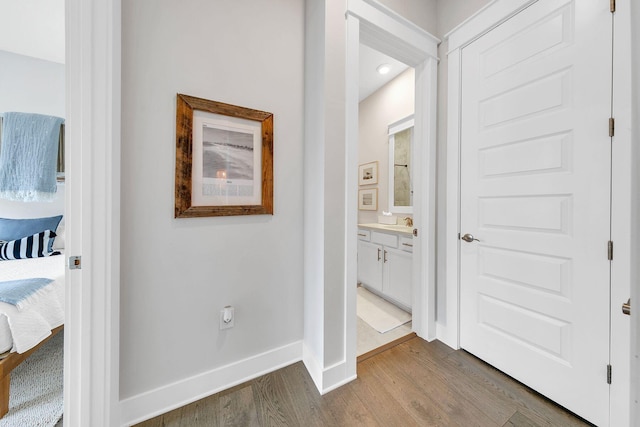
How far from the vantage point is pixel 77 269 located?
3.85 feet

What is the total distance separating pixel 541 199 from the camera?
1.50m

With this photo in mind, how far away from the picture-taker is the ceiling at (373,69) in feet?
8.97

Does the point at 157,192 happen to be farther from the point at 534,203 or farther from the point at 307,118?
the point at 534,203

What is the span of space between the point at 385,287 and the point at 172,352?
208 cm

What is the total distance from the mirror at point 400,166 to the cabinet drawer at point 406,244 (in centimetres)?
61

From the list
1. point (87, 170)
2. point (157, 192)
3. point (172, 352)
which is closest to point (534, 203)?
point (157, 192)

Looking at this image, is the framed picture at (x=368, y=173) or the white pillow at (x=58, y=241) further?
the framed picture at (x=368, y=173)

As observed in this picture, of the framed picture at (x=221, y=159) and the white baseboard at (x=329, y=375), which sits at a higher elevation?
the framed picture at (x=221, y=159)

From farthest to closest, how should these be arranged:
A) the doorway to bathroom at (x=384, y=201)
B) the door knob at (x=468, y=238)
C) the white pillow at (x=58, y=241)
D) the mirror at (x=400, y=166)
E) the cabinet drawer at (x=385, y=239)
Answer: the mirror at (x=400, y=166), the cabinet drawer at (x=385, y=239), the doorway to bathroom at (x=384, y=201), the white pillow at (x=58, y=241), the door knob at (x=468, y=238)

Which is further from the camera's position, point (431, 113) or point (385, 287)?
point (385, 287)

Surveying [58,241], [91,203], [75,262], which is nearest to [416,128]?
[91,203]

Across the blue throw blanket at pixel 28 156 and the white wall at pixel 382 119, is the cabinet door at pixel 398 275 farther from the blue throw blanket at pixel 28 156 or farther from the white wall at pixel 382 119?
the blue throw blanket at pixel 28 156

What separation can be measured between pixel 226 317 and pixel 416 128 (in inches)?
78.7

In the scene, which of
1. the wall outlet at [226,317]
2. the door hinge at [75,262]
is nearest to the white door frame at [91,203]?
the door hinge at [75,262]
